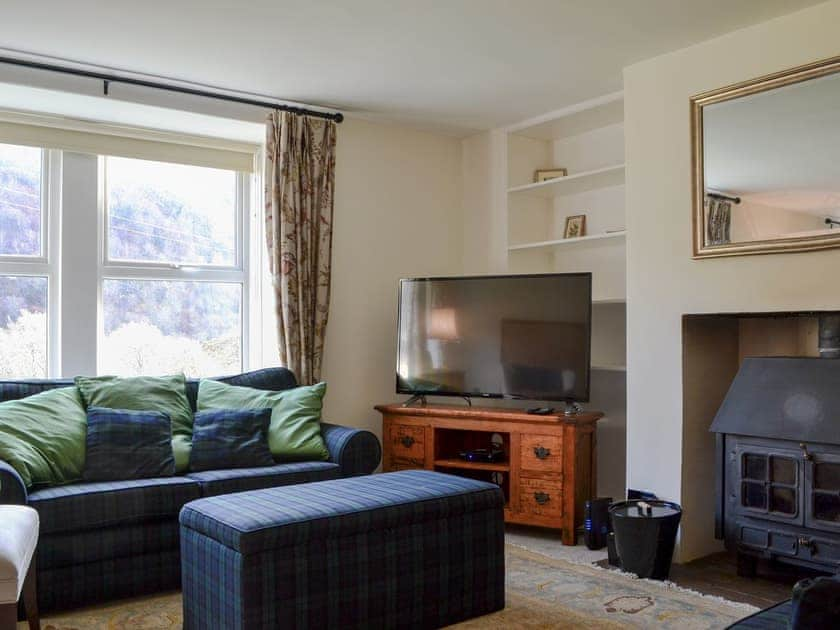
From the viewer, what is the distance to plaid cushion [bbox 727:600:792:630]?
163cm

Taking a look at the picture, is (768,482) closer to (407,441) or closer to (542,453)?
(542,453)

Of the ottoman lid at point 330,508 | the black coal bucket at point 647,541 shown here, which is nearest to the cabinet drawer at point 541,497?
the black coal bucket at point 647,541

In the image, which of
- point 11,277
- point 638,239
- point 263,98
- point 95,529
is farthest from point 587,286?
point 11,277

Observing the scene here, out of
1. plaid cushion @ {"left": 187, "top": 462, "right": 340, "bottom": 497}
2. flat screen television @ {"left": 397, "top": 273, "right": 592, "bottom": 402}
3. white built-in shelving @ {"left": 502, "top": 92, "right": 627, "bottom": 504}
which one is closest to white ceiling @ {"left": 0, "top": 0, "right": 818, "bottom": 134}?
white built-in shelving @ {"left": 502, "top": 92, "right": 627, "bottom": 504}

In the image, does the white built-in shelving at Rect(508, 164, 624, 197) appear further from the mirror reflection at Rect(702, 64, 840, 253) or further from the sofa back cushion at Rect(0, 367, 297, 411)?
the sofa back cushion at Rect(0, 367, 297, 411)

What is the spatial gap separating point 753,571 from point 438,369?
Result: 1903 mm

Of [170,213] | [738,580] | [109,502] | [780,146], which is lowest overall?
[738,580]

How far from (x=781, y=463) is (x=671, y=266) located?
98 centimetres

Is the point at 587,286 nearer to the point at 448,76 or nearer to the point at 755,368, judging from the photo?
the point at 755,368

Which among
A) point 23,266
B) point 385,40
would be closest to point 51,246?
point 23,266

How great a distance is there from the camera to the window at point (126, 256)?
421cm

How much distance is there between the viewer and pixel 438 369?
459 cm

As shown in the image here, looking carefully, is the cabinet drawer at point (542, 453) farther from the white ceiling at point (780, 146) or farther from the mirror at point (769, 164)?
the white ceiling at point (780, 146)

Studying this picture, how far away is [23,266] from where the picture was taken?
4.20 metres
